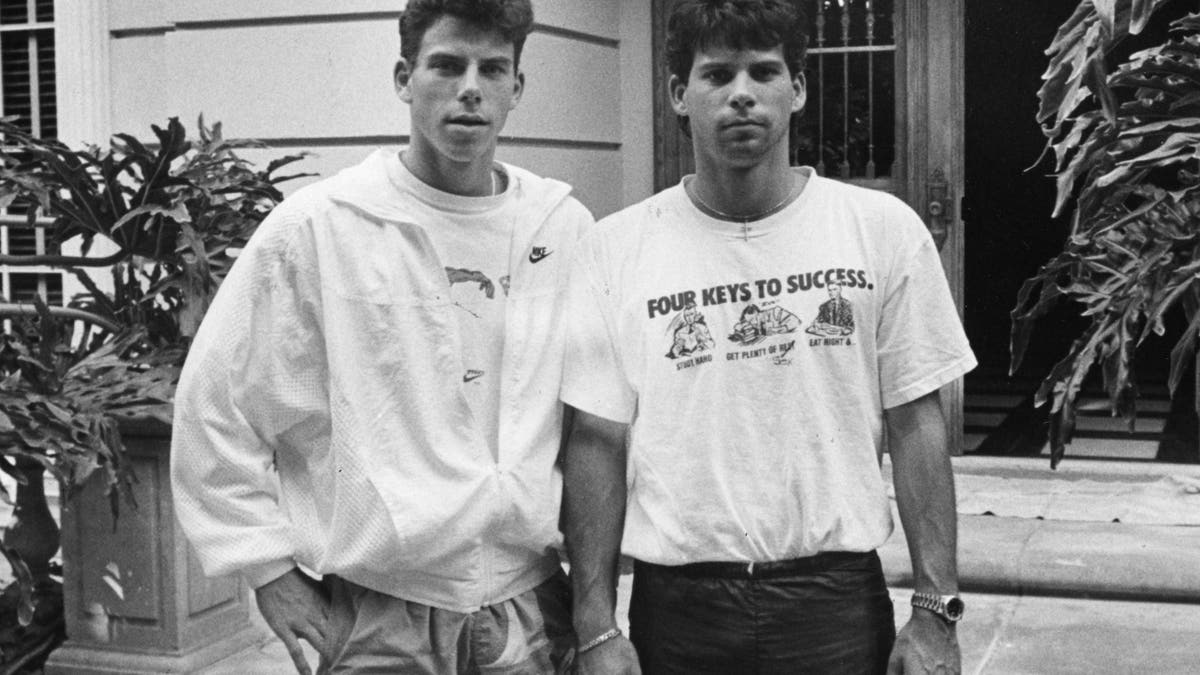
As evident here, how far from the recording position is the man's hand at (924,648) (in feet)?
9.65

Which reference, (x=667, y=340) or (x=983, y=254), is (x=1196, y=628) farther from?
(x=983, y=254)

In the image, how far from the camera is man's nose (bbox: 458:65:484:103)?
3.05 metres

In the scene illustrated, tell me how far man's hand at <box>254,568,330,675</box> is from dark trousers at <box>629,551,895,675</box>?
0.65 metres

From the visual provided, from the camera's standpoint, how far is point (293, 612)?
305 centimetres

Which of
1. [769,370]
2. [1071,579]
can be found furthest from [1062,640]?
[769,370]

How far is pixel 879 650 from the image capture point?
9.94 feet

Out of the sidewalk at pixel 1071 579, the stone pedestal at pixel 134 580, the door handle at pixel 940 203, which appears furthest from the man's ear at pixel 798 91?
the door handle at pixel 940 203

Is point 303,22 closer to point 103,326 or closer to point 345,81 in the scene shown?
point 345,81

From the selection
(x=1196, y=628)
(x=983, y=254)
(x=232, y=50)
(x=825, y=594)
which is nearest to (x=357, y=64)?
(x=232, y=50)

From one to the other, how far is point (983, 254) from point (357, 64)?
9.97 meters

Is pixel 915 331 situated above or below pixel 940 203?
below

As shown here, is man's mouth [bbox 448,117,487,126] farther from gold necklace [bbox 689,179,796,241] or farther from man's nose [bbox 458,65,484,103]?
gold necklace [bbox 689,179,796,241]

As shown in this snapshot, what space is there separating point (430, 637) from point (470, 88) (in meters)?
1.05

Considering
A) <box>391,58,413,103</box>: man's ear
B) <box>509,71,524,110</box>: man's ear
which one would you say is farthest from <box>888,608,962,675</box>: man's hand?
<box>391,58,413,103</box>: man's ear
